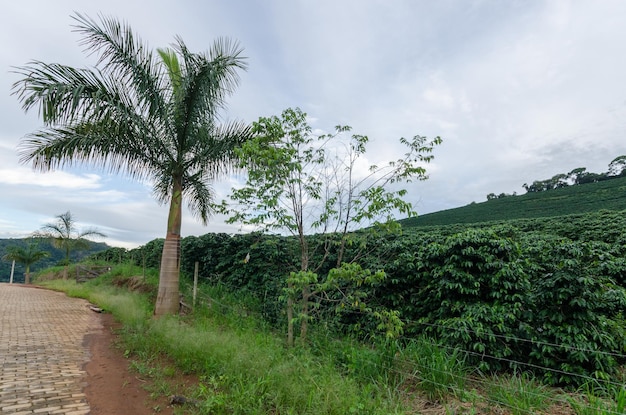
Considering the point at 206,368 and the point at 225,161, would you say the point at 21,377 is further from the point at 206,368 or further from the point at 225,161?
the point at 225,161

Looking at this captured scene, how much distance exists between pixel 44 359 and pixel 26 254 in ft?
81.8

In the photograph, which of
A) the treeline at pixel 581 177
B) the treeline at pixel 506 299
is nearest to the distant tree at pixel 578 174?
the treeline at pixel 581 177

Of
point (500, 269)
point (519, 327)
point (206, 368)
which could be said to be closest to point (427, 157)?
point (500, 269)

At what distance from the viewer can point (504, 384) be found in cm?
360

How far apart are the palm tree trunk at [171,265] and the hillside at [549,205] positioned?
54.4ft

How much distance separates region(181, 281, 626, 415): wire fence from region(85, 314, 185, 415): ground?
2669mm

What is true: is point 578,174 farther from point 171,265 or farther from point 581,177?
point 171,265

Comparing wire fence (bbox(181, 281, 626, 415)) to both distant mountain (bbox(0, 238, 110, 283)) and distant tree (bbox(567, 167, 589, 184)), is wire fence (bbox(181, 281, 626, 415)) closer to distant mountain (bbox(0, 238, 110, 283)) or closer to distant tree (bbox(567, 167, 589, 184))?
distant mountain (bbox(0, 238, 110, 283))

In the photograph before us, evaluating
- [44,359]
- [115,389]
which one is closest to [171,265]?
[44,359]

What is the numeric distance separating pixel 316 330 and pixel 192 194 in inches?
201

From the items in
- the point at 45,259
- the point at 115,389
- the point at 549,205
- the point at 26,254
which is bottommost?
the point at 115,389

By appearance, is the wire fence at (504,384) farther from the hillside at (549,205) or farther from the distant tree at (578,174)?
the distant tree at (578,174)

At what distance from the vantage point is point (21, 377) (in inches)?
179

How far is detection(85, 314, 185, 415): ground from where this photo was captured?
12.5ft
